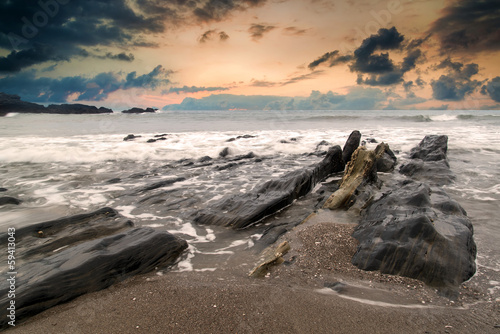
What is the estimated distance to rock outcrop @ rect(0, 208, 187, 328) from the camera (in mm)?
2732

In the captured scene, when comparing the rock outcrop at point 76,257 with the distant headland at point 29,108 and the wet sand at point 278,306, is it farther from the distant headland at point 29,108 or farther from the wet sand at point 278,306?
the distant headland at point 29,108

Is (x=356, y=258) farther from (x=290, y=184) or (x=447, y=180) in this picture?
(x=447, y=180)

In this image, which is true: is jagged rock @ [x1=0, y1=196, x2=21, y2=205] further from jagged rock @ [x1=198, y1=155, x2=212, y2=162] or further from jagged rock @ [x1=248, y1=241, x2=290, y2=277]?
jagged rock @ [x1=198, y1=155, x2=212, y2=162]

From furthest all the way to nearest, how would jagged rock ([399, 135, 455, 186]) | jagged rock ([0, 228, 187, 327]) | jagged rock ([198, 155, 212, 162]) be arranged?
jagged rock ([198, 155, 212, 162]), jagged rock ([399, 135, 455, 186]), jagged rock ([0, 228, 187, 327])

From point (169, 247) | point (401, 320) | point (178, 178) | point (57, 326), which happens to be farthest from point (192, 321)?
point (178, 178)

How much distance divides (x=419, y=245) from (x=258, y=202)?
3021 mm

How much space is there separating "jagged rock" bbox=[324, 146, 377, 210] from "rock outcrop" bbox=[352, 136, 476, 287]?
2.69 ft

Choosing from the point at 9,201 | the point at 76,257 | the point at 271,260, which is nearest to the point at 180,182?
the point at 9,201

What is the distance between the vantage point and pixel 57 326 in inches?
95.3

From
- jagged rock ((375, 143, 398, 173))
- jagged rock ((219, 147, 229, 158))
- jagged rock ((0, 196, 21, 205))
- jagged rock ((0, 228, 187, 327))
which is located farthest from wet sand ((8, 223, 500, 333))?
jagged rock ((219, 147, 229, 158))

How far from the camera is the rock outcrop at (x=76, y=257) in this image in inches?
108

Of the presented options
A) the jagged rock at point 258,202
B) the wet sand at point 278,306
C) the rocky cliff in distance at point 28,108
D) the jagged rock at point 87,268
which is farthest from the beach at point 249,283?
the rocky cliff in distance at point 28,108

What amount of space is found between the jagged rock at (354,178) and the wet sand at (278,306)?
93.3 inches

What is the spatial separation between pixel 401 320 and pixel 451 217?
2.52m
